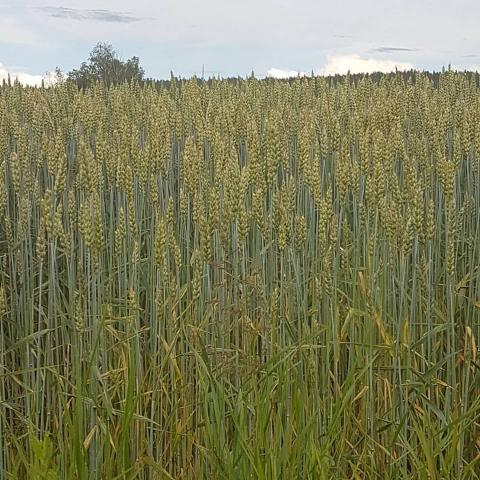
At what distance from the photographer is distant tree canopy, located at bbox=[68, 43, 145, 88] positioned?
927 centimetres

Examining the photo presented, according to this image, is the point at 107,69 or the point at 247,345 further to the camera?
the point at 107,69

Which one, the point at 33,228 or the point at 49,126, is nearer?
the point at 33,228

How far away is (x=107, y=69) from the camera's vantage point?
33.0ft

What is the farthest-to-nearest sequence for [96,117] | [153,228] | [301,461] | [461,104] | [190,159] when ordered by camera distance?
[96,117], [461,104], [153,228], [190,159], [301,461]

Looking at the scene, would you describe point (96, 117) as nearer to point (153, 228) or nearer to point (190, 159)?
point (153, 228)

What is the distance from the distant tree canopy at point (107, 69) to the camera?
365 inches

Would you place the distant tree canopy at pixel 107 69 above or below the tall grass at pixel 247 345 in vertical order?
above

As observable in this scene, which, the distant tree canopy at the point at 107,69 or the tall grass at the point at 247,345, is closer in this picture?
the tall grass at the point at 247,345

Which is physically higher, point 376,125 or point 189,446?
point 376,125

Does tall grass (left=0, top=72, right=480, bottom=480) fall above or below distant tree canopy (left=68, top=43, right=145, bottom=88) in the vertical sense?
below

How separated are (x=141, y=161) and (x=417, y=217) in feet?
3.46

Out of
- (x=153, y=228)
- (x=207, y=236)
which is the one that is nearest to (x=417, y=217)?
(x=207, y=236)

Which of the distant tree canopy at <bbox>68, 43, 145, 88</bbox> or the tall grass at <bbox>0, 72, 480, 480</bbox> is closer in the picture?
the tall grass at <bbox>0, 72, 480, 480</bbox>

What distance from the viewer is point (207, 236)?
6.83 ft
